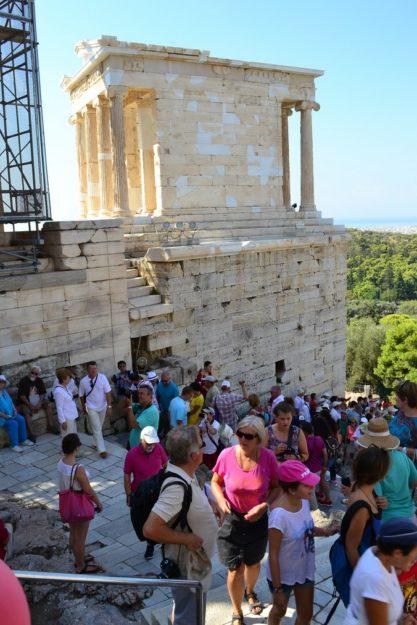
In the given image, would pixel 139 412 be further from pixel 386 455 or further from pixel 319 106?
pixel 319 106

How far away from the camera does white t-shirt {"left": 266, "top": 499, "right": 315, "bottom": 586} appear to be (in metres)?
3.26

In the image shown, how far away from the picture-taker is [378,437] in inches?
162

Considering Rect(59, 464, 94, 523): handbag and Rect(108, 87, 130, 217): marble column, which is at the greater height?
Rect(108, 87, 130, 217): marble column

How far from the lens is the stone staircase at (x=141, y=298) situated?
10.2 meters

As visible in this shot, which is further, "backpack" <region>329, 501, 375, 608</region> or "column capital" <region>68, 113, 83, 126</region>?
"column capital" <region>68, 113, 83, 126</region>

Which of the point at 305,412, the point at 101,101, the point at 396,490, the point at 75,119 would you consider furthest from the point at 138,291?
the point at 396,490

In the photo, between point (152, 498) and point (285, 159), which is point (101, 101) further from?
point (152, 498)

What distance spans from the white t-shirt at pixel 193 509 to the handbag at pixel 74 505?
1660 millimetres

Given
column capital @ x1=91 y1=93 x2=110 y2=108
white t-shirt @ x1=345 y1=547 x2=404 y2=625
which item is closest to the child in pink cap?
white t-shirt @ x1=345 y1=547 x2=404 y2=625

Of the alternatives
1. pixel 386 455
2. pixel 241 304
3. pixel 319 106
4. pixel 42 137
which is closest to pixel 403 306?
pixel 319 106

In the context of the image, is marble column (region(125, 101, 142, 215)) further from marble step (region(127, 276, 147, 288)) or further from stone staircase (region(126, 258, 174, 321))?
marble step (region(127, 276, 147, 288))

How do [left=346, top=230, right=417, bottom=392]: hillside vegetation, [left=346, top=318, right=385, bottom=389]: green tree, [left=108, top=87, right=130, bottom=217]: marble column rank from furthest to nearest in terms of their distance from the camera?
[left=346, top=318, right=385, bottom=389]: green tree, [left=346, top=230, right=417, bottom=392]: hillside vegetation, [left=108, top=87, right=130, bottom=217]: marble column

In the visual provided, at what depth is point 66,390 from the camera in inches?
277

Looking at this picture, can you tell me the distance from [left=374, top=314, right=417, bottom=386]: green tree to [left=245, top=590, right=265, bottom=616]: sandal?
26.8 m
